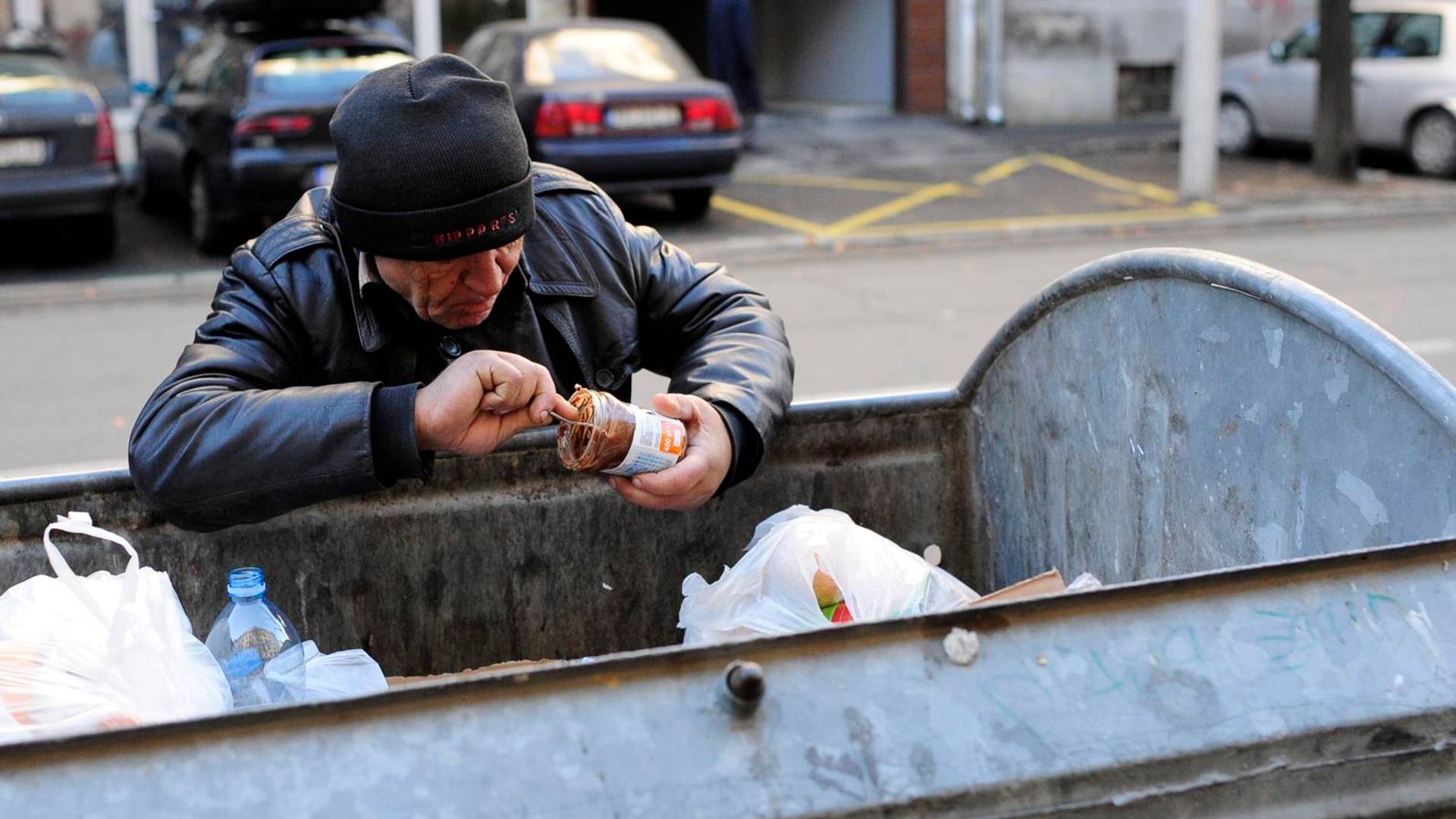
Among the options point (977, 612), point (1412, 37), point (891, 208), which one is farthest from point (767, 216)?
point (977, 612)

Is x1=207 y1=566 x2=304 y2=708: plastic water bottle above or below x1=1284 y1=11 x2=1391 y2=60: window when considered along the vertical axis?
below

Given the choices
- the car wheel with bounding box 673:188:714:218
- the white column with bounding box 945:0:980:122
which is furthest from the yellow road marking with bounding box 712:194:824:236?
the white column with bounding box 945:0:980:122

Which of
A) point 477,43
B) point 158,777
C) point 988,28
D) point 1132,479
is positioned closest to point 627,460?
point 1132,479

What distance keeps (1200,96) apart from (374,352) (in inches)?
445

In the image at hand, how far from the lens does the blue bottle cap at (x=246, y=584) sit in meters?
2.24

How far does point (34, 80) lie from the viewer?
10266mm

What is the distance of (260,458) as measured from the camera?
2.22 meters

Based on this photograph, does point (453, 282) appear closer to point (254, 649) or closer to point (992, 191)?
point (254, 649)

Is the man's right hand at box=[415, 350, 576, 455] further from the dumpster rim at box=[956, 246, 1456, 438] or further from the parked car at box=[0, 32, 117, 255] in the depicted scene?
the parked car at box=[0, 32, 117, 255]

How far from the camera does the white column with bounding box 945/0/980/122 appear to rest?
17453mm

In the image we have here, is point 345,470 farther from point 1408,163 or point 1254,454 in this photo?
point 1408,163

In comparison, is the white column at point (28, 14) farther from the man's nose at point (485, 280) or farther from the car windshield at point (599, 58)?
the man's nose at point (485, 280)

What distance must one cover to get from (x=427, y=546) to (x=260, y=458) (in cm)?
48

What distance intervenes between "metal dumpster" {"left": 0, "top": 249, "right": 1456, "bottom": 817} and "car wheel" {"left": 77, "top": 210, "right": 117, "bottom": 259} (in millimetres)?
9098
